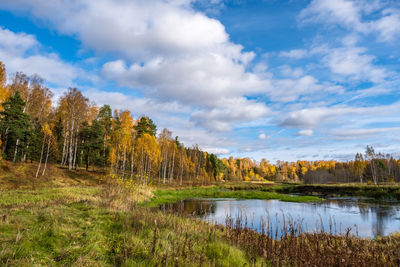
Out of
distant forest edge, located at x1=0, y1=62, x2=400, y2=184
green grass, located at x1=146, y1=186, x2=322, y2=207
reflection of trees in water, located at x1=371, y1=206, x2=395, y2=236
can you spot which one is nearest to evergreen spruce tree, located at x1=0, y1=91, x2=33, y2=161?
distant forest edge, located at x1=0, y1=62, x2=400, y2=184

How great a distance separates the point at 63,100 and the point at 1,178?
1829cm

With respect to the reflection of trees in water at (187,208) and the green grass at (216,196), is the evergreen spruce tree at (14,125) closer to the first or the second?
the green grass at (216,196)

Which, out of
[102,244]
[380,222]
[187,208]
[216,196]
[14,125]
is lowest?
[216,196]

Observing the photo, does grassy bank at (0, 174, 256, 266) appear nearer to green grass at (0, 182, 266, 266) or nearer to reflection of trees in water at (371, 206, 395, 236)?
green grass at (0, 182, 266, 266)

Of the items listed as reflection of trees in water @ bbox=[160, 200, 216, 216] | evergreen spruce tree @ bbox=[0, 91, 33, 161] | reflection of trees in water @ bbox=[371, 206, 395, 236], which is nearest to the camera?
reflection of trees in water @ bbox=[160, 200, 216, 216]

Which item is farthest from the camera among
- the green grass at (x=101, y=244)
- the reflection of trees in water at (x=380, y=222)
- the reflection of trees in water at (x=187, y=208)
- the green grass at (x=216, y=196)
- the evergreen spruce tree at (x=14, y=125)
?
the green grass at (x=216, y=196)

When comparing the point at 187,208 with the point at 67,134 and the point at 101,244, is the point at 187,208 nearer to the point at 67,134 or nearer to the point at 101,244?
the point at 101,244

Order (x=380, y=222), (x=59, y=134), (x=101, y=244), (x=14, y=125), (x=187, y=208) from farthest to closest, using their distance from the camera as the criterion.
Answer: (x=59, y=134) → (x=14, y=125) → (x=187, y=208) → (x=380, y=222) → (x=101, y=244)

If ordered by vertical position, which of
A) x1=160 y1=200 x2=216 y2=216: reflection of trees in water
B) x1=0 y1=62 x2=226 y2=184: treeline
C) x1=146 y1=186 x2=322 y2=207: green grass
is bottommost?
x1=146 y1=186 x2=322 y2=207: green grass

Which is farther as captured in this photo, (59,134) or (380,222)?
(59,134)

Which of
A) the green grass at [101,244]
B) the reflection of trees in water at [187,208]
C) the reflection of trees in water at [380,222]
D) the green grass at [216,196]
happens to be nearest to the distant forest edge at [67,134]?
the green grass at [216,196]

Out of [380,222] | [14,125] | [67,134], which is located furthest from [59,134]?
[380,222]

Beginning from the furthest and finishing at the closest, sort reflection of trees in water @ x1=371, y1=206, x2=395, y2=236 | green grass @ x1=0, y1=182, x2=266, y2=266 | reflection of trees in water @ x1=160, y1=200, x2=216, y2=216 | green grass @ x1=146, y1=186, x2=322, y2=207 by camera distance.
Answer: green grass @ x1=146, y1=186, x2=322, y2=207 → reflection of trees in water @ x1=371, y1=206, x2=395, y2=236 → reflection of trees in water @ x1=160, y1=200, x2=216, y2=216 → green grass @ x1=0, y1=182, x2=266, y2=266

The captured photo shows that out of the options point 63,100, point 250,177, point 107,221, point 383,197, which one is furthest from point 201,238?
point 250,177
